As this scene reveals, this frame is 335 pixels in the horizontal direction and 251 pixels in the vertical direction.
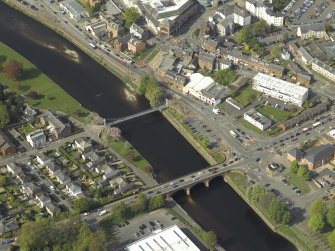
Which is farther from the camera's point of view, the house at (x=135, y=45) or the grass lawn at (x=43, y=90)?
the house at (x=135, y=45)

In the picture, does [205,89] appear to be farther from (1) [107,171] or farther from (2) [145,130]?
(1) [107,171]

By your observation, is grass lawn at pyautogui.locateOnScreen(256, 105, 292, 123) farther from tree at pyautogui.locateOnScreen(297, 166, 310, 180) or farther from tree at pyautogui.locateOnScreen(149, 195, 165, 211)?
tree at pyautogui.locateOnScreen(149, 195, 165, 211)

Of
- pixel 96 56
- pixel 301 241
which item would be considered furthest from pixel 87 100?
pixel 301 241

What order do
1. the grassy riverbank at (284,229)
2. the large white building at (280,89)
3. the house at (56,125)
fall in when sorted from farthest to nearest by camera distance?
the large white building at (280,89) < the house at (56,125) < the grassy riverbank at (284,229)

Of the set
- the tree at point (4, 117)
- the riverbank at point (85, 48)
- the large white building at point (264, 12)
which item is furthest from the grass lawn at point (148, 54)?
the tree at point (4, 117)

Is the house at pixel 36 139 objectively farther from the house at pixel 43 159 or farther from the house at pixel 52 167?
the house at pixel 52 167

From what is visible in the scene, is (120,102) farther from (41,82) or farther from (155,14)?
(155,14)

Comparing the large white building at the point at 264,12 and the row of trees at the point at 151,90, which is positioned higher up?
the large white building at the point at 264,12

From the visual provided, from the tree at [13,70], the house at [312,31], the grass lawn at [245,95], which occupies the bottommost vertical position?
the grass lawn at [245,95]
